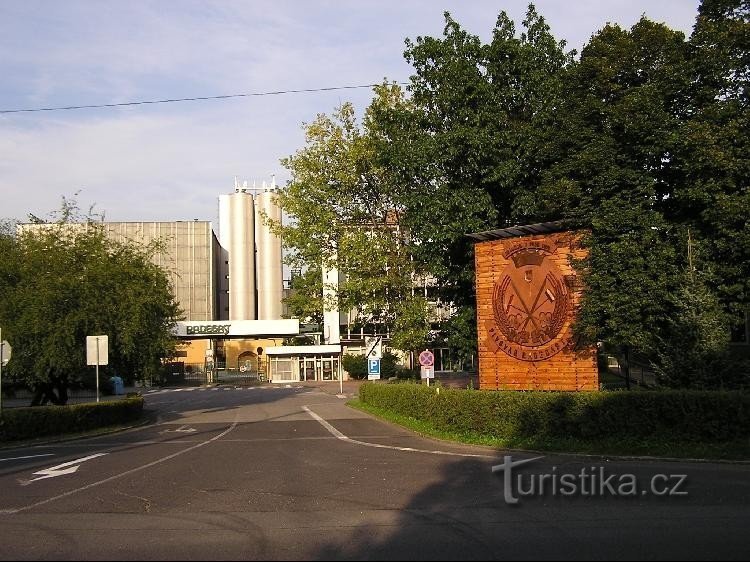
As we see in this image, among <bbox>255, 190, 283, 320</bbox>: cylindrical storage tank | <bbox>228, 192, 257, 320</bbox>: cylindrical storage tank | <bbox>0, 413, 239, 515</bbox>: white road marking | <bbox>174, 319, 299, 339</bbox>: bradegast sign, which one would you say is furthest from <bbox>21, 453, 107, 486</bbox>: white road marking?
<bbox>228, 192, 257, 320</bbox>: cylindrical storage tank

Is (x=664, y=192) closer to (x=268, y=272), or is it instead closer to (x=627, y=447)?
(x=627, y=447)

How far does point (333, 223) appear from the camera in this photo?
3388 cm

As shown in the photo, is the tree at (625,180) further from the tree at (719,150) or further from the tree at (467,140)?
the tree at (467,140)

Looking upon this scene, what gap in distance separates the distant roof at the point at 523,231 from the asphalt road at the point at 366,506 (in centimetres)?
710

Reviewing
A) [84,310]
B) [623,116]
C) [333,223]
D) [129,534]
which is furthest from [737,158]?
[84,310]

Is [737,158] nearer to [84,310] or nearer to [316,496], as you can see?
[316,496]

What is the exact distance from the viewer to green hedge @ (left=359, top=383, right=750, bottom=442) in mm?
14594

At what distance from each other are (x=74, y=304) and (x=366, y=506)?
21083 millimetres

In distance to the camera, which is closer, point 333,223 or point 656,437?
point 656,437

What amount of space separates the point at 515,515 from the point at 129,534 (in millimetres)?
4407

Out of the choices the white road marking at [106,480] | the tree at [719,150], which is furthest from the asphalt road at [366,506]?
the tree at [719,150]

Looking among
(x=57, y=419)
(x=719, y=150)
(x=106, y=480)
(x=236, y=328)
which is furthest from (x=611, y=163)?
(x=236, y=328)

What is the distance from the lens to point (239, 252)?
95.9 meters

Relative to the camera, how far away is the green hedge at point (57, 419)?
72.7 feet
